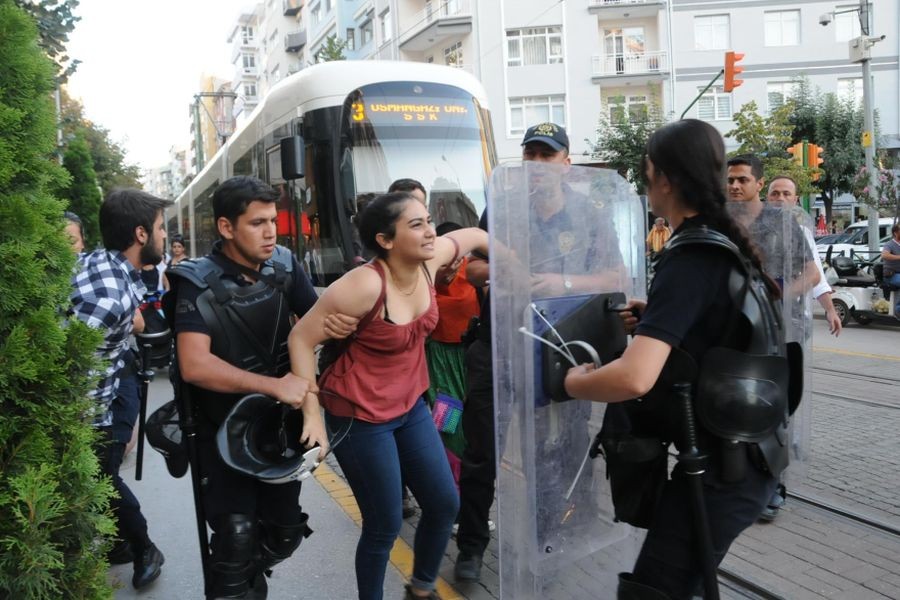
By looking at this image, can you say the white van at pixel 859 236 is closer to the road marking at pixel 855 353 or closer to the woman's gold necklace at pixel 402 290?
the road marking at pixel 855 353

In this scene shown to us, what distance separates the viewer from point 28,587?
72.7 inches

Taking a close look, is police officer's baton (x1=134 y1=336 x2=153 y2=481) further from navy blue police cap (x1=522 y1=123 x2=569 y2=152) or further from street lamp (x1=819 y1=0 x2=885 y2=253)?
street lamp (x1=819 y1=0 x2=885 y2=253)

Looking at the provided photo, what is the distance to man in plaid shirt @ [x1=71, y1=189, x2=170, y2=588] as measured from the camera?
3332mm

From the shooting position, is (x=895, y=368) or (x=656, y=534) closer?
(x=656, y=534)

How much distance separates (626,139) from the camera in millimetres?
28938

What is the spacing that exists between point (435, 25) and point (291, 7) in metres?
30.0

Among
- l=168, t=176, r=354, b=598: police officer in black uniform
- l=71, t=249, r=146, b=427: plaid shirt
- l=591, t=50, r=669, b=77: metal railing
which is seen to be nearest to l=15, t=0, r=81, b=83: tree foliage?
l=71, t=249, r=146, b=427: plaid shirt

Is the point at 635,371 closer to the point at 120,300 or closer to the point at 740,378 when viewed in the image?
the point at 740,378

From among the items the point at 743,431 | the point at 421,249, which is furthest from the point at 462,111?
the point at 743,431

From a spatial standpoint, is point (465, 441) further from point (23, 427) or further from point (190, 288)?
point (23, 427)

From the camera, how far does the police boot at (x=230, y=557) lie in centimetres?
278

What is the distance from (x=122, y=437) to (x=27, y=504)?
1978mm

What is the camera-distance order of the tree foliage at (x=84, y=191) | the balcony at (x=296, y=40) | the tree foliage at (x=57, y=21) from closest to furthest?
the tree foliage at (x=57, y=21)
the tree foliage at (x=84, y=191)
the balcony at (x=296, y=40)

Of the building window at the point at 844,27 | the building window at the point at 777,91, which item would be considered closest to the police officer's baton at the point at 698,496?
the building window at the point at 777,91
